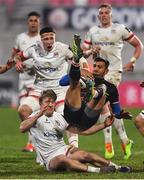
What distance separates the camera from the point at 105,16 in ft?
46.9

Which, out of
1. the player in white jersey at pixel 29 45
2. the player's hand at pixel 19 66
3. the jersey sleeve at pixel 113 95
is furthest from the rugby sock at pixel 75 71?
the player in white jersey at pixel 29 45

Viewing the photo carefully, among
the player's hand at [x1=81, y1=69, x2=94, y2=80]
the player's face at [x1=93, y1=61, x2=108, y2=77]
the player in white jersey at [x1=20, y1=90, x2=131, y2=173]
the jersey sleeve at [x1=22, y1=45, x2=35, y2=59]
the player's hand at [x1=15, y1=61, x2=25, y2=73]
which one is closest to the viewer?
the player in white jersey at [x1=20, y1=90, x2=131, y2=173]

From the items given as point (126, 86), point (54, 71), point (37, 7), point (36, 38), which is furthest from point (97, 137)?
point (37, 7)

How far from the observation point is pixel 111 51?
1449cm

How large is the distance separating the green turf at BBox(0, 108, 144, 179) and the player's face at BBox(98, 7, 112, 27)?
2263 millimetres

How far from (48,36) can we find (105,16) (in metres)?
1.67

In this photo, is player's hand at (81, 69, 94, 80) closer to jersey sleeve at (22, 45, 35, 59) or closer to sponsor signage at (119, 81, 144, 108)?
jersey sleeve at (22, 45, 35, 59)

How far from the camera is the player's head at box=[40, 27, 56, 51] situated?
12.9 m

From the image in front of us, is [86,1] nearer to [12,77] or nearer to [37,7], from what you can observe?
[37,7]

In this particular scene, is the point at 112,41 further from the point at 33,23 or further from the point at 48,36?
the point at 48,36

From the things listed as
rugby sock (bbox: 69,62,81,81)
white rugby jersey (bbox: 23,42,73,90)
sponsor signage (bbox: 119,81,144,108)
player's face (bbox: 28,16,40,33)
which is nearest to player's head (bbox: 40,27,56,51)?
white rugby jersey (bbox: 23,42,73,90)

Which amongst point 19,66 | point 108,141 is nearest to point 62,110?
point 19,66

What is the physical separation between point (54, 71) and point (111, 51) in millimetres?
1588

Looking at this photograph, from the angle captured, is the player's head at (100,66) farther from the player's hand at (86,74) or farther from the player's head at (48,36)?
the player's head at (48,36)
